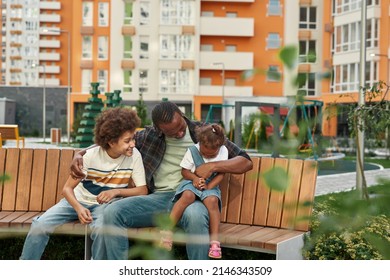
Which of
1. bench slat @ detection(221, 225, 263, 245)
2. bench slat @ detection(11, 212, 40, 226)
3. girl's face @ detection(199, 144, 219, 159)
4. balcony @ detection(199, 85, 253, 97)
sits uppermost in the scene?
balcony @ detection(199, 85, 253, 97)

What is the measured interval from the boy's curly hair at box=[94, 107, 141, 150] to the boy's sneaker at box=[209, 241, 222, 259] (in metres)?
0.36

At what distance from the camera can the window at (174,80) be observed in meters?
22.0

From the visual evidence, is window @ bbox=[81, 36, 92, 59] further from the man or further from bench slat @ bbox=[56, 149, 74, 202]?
the man

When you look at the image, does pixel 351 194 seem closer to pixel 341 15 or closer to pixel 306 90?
pixel 306 90

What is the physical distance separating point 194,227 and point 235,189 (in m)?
0.54

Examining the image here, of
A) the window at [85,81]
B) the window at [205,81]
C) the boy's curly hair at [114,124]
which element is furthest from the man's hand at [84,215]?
the window at [205,81]

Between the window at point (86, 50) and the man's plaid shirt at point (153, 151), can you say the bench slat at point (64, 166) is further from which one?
the window at point (86, 50)

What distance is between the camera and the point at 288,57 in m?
0.39

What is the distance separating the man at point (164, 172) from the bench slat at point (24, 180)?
1.78 ft

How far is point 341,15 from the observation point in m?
18.4

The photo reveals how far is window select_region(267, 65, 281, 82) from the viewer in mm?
394

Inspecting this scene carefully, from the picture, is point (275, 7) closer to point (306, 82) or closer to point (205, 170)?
point (205, 170)

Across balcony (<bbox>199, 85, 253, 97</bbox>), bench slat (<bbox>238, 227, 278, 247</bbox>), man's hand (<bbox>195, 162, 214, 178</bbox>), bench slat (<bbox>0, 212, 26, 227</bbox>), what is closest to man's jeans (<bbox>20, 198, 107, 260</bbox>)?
bench slat (<bbox>0, 212, 26, 227</bbox>)

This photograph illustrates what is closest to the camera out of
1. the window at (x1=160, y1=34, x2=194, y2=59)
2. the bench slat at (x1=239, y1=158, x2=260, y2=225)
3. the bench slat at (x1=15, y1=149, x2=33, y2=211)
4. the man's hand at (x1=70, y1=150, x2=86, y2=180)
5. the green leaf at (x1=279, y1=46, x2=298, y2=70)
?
the green leaf at (x1=279, y1=46, x2=298, y2=70)
